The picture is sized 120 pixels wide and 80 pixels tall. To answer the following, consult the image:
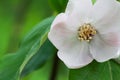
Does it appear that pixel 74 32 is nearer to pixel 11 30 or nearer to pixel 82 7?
pixel 82 7

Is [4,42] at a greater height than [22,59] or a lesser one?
lesser

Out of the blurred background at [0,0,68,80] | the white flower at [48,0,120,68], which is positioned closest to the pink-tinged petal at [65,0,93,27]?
the white flower at [48,0,120,68]

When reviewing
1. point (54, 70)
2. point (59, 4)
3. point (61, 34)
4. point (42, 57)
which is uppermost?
point (61, 34)

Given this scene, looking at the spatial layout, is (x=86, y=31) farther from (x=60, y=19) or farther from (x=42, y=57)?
(x=42, y=57)

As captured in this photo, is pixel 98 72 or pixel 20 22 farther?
pixel 20 22

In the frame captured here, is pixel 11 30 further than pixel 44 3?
No

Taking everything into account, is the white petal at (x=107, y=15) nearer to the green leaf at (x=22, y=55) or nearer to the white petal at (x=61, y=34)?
the white petal at (x=61, y=34)

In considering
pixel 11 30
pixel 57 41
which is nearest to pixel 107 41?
pixel 57 41

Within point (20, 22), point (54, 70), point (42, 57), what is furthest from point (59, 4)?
point (20, 22)
